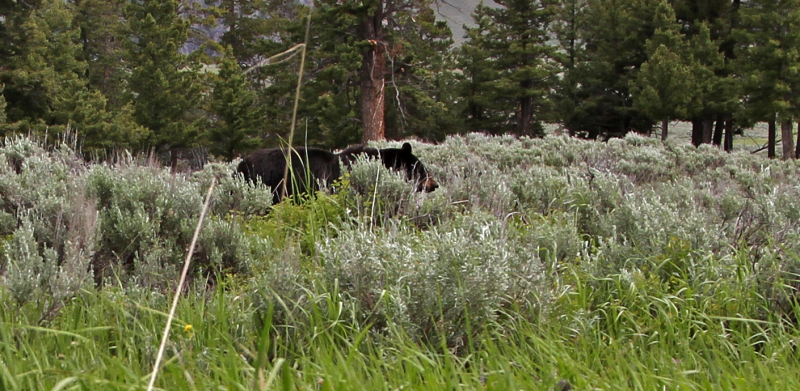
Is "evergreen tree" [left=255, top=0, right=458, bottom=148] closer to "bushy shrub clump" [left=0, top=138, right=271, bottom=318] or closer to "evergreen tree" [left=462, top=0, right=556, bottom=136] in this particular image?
"evergreen tree" [left=462, top=0, right=556, bottom=136]

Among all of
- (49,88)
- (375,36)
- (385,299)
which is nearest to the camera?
(385,299)

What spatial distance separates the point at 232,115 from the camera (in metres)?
35.1

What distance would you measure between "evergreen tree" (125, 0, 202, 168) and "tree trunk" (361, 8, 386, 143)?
46.6ft

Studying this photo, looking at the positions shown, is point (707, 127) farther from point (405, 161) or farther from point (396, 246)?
point (396, 246)

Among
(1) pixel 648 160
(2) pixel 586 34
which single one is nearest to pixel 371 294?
(1) pixel 648 160

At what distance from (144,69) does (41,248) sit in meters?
32.8

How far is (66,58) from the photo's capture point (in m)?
33.1

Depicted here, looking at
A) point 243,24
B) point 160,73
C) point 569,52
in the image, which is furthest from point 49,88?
point 569,52

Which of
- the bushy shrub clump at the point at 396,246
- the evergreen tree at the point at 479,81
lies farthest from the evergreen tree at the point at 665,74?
the bushy shrub clump at the point at 396,246

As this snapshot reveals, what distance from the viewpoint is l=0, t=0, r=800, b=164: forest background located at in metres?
25.2

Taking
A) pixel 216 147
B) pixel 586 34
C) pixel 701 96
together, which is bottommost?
pixel 216 147

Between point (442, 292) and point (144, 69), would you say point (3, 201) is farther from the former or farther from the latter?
point (144, 69)

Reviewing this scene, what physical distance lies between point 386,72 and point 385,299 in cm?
1999

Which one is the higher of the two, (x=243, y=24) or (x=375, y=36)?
(x=243, y=24)
